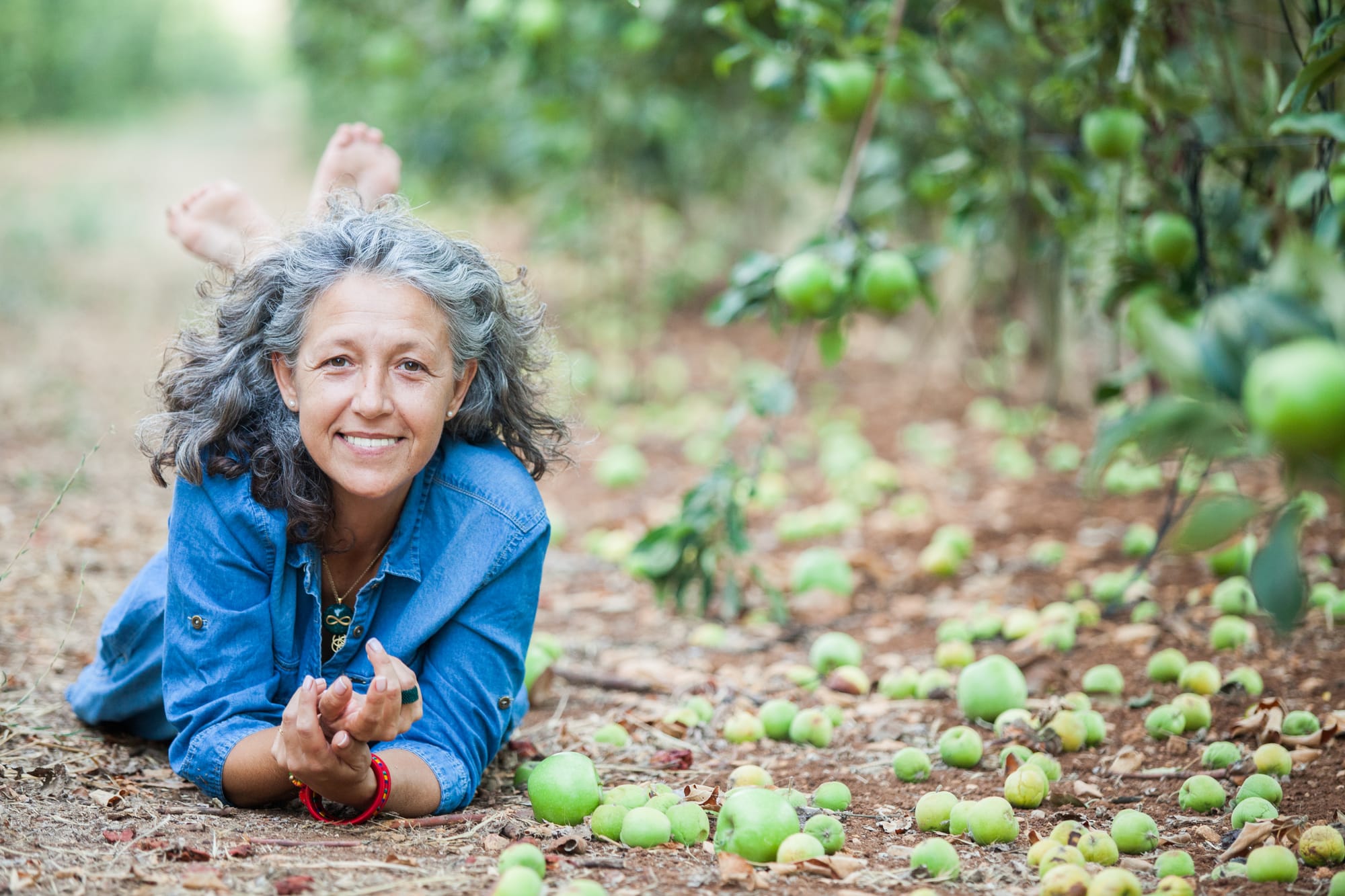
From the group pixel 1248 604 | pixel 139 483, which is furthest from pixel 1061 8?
pixel 139 483

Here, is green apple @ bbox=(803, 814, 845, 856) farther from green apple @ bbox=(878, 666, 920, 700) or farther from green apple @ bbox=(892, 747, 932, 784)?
green apple @ bbox=(878, 666, 920, 700)

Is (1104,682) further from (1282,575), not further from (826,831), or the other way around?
(1282,575)

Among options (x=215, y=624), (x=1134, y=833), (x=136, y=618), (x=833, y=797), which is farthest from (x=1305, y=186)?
(x=136, y=618)

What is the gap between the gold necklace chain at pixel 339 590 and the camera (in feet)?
7.03

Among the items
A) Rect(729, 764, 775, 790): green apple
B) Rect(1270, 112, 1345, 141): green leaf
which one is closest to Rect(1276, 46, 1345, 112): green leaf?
Rect(1270, 112, 1345, 141): green leaf

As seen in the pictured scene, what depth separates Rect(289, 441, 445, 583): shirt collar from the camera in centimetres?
204

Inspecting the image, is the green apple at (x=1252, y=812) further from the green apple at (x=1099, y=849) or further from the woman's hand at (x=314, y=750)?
the woman's hand at (x=314, y=750)

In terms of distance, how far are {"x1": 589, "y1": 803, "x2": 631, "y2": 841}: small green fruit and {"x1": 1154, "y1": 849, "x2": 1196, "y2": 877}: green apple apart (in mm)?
820

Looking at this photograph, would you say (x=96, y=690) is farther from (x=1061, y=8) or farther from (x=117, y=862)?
(x=1061, y=8)

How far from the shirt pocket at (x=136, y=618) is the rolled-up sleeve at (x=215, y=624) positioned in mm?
201

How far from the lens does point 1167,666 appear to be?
2.62 meters

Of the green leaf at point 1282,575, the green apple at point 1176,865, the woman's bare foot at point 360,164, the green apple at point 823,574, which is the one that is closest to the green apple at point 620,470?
the green apple at point 823,574

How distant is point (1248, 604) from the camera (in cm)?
299

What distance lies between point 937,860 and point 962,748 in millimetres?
573
